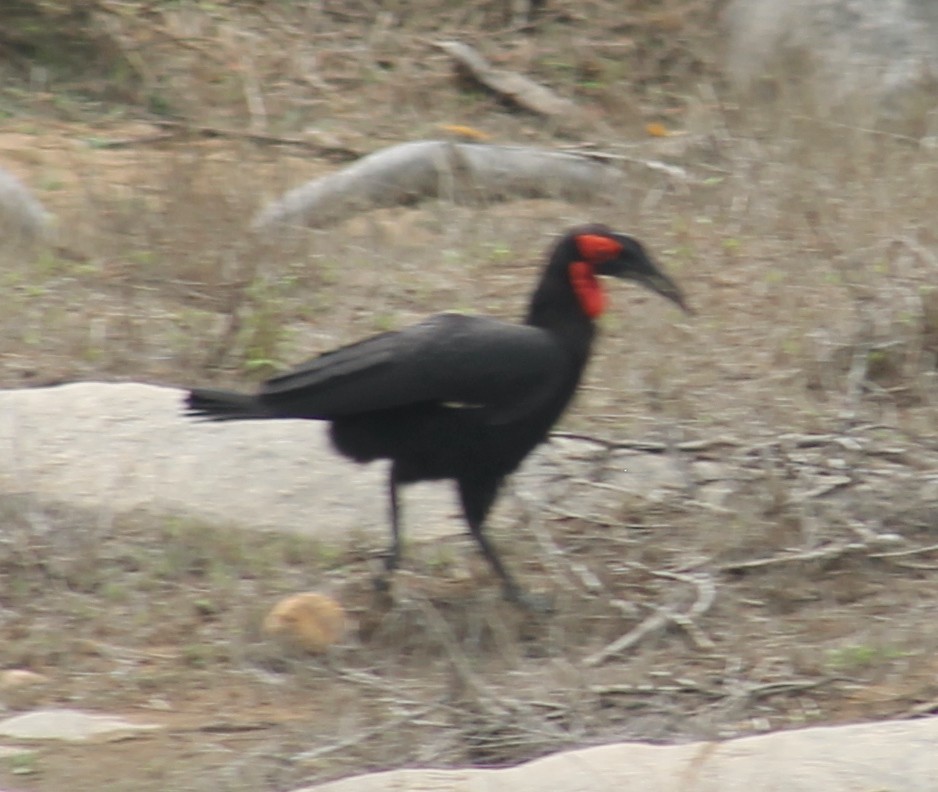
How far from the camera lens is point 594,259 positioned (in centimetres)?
379

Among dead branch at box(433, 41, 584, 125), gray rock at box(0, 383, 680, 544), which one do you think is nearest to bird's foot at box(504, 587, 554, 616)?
gray rock at box(0, 383, 680, 544)

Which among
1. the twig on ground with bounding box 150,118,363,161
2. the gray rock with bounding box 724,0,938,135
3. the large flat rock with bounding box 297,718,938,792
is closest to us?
the large flat rock with bounding box 297,718,938,792

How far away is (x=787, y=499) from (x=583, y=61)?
13.8ft

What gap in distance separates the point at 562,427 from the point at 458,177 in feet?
6.45

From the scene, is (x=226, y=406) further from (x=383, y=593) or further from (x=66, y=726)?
(x=66, y=726)

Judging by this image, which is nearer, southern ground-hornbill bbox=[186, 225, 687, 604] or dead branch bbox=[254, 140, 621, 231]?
southern ground-hornbill bbox=[186, 225, 687, 604]

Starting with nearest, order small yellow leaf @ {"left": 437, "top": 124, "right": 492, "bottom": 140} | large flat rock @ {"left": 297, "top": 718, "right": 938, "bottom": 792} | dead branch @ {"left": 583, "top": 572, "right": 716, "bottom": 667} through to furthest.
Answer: large flat rock @ {"left": 297, "top": 718, "right": 938, "bottom": 792}, dead branch @ {"left": 583, "top": 572, "right": 716, "bottom": 667}, small yellow leaf @ {"left": 437, "top": 124, "right": 492, "bottom": 140}

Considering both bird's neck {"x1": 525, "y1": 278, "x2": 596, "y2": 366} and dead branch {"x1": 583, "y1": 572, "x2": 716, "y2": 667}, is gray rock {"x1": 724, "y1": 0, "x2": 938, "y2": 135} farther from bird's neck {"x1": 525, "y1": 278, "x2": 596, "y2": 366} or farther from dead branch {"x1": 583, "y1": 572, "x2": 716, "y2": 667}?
dead branch {"x1": 583, "y1": 572, "x2": 716, "y2": 667}

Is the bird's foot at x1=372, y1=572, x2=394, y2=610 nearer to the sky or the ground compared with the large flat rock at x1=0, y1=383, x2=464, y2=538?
nearer to the sky

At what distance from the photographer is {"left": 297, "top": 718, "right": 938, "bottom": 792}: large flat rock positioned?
284 centimetres

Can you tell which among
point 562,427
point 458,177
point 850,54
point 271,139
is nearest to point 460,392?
point 562,427

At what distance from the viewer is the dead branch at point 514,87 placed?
24.4 feet

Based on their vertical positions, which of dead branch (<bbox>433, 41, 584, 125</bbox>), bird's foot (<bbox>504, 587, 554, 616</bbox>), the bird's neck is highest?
the bird's neck

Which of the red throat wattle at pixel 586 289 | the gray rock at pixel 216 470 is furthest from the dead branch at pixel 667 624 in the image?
the red throat wattle at pixel 586 289
